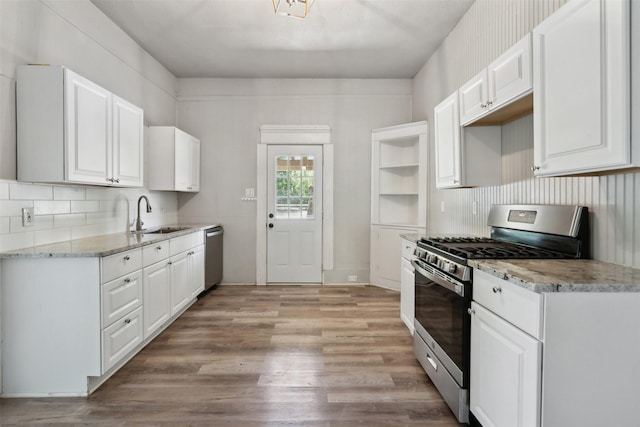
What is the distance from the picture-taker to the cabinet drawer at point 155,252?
9.13ft

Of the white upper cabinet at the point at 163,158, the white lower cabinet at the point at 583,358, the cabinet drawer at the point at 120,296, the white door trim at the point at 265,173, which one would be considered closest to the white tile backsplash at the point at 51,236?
the cabinet drawer at the point at 120,296

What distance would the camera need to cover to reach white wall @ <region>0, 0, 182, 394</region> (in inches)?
88.2

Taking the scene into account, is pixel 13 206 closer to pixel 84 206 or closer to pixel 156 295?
pixel 84 206

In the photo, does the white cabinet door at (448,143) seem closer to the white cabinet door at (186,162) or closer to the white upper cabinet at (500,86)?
the white upper cabinet at (500,86)

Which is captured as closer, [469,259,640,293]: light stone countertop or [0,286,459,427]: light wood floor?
[469,259,640,293]: light stone countertop

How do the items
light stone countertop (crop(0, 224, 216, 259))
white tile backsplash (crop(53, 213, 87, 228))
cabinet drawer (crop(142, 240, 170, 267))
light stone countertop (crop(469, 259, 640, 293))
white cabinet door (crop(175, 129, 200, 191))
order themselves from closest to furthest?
light stone countertop (crop(469, 259, 640, 293)) < light stone countertop (crop(0, 224, 216, 259)) < white tile backsplash (crop(53, 213, 87, 228)) < cabinet drawer (crop(142, 240, 170, 267)) < white cabinet door (crop(175, 129, 200, 191))

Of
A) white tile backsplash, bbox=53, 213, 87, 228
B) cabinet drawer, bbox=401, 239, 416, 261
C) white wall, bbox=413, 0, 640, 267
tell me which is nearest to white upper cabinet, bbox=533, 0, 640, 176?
white wall, bbox=413, 0, 640, 267

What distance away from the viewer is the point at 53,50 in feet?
8.58

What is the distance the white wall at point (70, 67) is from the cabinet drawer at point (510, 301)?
2.83m

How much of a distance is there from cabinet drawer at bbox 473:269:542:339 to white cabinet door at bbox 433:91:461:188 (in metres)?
1.14

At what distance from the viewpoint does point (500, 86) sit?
2.06 meters

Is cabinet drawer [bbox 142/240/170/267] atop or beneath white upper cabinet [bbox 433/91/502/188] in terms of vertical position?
beneath

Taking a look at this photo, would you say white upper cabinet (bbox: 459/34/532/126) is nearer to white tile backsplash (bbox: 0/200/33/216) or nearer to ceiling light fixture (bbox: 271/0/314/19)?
ceiling light fixture (bbox: 271/0/314/19)

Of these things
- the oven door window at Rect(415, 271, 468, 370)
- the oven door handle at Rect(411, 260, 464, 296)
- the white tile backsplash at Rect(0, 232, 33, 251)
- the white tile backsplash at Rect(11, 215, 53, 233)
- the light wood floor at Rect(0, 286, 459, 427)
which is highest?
the white tile backsplash at Rect(11, 215, 53, 233)
